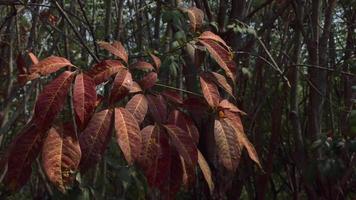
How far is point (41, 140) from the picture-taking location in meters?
1.00

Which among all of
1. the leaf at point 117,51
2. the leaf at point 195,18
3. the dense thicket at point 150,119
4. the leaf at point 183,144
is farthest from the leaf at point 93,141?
the leaf at point 195,18

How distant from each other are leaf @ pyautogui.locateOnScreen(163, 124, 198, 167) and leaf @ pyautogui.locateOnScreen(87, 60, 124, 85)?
0.55 feet

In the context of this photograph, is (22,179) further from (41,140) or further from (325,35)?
(325,35)

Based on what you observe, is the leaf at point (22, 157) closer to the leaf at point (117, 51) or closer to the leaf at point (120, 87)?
the leaf at point (120, 87)

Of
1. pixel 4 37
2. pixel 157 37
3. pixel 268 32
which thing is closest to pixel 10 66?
pixel 4 37

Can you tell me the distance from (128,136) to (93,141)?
0.06 m

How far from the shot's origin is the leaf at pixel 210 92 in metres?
1.20

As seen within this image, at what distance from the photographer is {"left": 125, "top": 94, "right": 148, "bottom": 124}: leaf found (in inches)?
42.4

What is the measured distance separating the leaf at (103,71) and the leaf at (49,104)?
0.13 metres

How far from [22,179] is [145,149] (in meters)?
0.22

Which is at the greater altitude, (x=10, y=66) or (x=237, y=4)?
(x=237, y=4)

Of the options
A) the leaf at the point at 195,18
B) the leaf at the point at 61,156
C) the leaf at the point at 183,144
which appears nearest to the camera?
the leaf at the point at 61,156

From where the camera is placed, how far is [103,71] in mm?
1138

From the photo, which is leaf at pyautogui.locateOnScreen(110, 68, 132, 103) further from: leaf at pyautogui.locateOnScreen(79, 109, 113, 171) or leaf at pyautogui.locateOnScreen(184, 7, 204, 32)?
leaf at pyautogui.locateOnScreen(184, 7, 204, 32)
